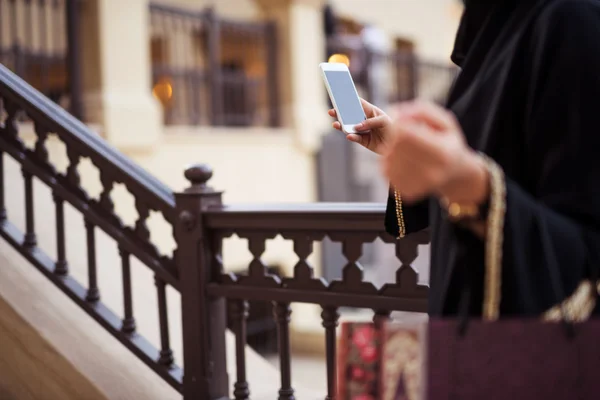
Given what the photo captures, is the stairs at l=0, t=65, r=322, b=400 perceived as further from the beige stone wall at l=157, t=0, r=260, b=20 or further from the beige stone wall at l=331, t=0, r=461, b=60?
the beige stone wall at l=331, t=0, r=461, b=60

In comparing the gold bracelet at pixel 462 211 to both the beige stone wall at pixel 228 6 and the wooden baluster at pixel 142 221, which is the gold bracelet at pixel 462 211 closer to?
the wooden baluster at pixel 142 221

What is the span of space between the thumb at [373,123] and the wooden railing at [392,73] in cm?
823

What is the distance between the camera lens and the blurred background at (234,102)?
636 cm

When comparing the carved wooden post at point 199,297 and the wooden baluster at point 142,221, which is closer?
the carved wooden post at point 199,297

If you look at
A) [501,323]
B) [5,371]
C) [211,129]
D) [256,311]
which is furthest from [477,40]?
[256,311]

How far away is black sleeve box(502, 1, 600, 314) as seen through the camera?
1104mm

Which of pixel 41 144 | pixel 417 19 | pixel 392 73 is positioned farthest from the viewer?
pixel 417 19

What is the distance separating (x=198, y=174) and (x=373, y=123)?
3.29 ft

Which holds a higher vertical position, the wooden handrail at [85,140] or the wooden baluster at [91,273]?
the wooden handrail at [85,140]

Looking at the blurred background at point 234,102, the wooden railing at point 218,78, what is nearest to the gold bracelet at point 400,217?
the blurred background at point 234,102

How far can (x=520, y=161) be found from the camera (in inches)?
48.8

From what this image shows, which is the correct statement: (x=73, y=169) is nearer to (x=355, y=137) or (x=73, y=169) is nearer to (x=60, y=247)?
(x=60, y=247)

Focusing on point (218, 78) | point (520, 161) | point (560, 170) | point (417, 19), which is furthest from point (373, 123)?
point (417, 19)

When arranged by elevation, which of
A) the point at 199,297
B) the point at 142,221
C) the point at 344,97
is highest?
the point at 344,97
